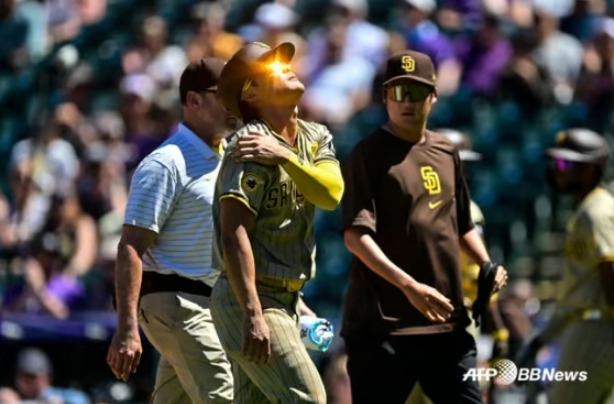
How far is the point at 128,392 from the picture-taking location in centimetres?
1105

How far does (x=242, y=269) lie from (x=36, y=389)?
5.39 m

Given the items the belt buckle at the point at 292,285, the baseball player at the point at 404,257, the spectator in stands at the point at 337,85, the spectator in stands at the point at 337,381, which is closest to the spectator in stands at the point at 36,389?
the spectator in stands at the point at 337,381

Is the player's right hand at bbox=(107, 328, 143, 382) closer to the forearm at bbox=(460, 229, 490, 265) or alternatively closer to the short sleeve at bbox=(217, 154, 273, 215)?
the short sleeve at bbox=(217, 154, 273, 215)

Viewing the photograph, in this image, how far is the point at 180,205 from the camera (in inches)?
287

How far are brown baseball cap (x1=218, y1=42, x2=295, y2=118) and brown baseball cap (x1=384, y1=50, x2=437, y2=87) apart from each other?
1.28 m

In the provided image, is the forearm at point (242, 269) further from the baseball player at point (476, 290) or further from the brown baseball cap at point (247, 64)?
the baseball player at point (476, 290)

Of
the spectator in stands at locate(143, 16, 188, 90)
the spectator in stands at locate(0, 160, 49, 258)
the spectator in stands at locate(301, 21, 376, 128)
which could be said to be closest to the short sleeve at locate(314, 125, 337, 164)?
the spectator in stands at locate(301, 21, 376, 128)

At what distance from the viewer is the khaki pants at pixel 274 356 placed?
20.4 ft

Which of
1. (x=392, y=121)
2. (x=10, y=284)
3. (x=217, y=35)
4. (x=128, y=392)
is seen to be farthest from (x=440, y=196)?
(x=217, y=35)

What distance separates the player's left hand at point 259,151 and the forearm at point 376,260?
1277mm

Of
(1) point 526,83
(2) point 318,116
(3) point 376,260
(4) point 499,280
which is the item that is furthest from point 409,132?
(2) point 318,116

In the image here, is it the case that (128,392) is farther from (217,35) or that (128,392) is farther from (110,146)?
(217,35)

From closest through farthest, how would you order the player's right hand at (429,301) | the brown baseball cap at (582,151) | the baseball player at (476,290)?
the player's right hand at (429,301) → the brown baseball cap at (582,151) → the baseball player at (476,290)

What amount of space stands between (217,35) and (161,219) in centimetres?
875
